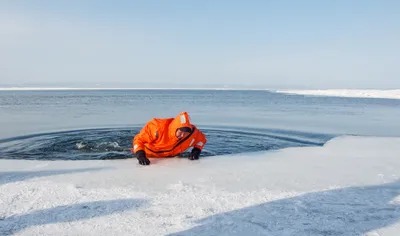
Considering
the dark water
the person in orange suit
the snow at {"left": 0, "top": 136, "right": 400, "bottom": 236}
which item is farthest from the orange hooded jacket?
the dark water

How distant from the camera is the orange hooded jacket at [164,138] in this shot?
5.15m

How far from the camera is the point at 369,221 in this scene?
9.93 feet

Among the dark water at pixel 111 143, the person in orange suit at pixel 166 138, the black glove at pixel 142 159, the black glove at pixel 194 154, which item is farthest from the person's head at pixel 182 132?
the dark water at pixel 111 143

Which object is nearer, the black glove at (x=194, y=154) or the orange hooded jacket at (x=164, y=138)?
the orange hooded jacket at (x=164, y=138)

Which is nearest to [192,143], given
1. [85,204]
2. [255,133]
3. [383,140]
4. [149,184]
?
[149,184]

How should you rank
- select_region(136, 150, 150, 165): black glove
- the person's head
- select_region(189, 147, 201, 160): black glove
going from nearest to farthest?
1. select_region(136, 150, 150, 165): black glove
2. the person's head
3. select_region(189, 147, 201, 160): black glove

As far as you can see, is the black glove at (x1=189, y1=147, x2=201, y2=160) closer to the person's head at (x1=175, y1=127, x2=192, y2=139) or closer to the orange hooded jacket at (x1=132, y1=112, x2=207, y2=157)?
the orange hooded jacket at (x1=132, y1=112, x2=207, y2=157)

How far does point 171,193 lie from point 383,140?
6.16 m

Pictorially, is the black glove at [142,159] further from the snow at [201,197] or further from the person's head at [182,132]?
the person's head at [182,132]

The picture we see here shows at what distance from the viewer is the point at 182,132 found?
515 cm

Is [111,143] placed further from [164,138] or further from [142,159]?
[142,159]

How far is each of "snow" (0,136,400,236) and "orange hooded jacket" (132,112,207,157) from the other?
0.71 ft

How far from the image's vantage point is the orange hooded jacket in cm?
515

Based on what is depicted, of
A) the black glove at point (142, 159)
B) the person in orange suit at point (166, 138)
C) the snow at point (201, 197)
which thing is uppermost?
the person in orange suit at point (166, 138)
